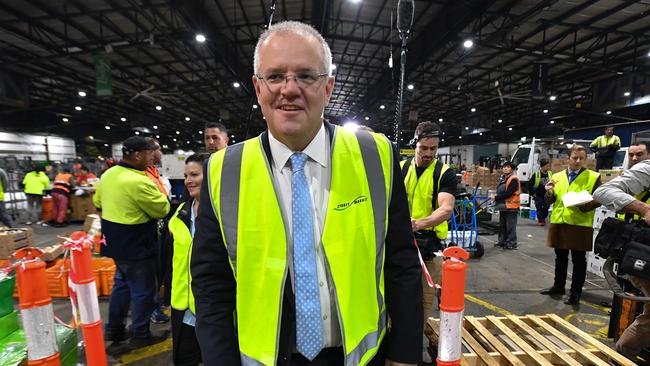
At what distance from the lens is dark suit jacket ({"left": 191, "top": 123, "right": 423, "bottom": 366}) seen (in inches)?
41.9

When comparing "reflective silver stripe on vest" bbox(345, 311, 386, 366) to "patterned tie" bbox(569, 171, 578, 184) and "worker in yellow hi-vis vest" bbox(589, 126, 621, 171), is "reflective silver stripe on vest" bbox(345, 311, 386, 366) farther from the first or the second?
"worker in yellow hi-vis vest" bbox(589, 126, 621, 171)

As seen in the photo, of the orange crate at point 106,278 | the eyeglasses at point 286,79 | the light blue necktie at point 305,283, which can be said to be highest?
the eyeglasses at point 286,79

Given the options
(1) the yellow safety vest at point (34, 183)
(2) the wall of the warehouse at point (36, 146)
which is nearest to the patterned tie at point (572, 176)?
(1) the yellow safety vest at point (34, 183)

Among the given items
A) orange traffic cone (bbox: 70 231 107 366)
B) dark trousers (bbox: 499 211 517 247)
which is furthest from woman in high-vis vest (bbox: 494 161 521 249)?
orange traffic cone (bbox: 70 231 107 366)

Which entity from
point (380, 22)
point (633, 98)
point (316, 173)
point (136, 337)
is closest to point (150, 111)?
point (380, 22)

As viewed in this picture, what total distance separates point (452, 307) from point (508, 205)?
6638 millimetres

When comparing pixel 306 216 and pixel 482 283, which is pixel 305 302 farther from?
pixel 482 283

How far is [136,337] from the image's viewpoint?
330 cm

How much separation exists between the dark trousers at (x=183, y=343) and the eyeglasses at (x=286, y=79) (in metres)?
1.89

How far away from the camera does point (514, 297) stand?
4.44 meters

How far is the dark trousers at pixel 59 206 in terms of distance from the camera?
9016 millimetres

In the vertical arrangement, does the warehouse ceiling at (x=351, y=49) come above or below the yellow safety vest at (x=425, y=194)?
above

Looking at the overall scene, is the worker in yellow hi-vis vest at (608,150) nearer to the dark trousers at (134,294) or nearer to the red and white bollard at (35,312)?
the dark trousers at (134,294)

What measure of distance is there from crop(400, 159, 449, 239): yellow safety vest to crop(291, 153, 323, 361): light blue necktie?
2039mm
